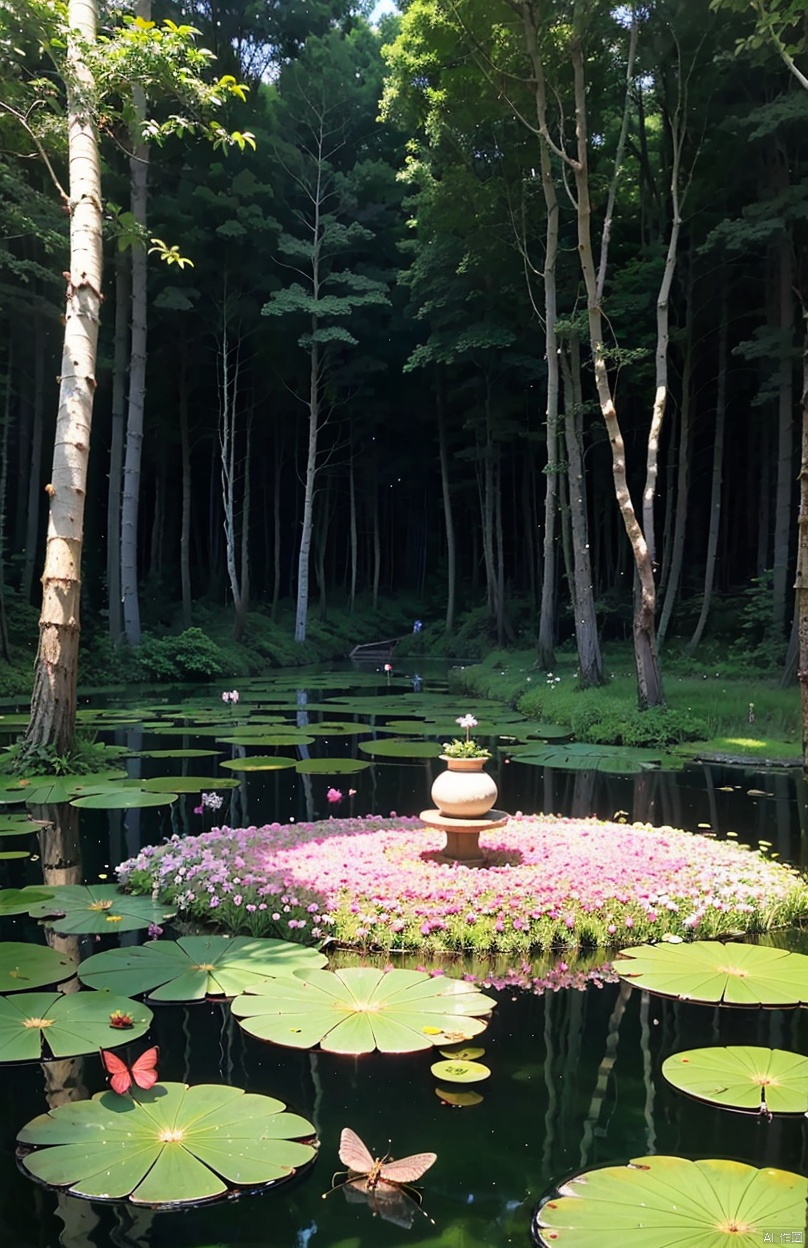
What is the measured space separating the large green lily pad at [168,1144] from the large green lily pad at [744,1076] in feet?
4.04

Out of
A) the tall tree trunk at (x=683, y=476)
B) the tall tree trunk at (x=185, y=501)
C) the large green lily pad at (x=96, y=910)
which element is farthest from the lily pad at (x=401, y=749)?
the tall tree trunk at (x=185, y=501)

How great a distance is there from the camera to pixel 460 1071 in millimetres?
2840

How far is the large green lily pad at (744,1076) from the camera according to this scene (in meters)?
2.61

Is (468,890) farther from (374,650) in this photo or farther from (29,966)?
(374,650)

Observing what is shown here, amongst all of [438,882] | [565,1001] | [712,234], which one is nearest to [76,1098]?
[565,1001]

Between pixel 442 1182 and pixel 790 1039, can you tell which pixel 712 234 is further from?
pixel 442 1182

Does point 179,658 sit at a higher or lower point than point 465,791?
higher

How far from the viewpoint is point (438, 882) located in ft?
14.7

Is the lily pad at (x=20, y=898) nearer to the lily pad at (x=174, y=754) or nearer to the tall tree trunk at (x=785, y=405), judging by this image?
the lily pad at (x=174, y=754)

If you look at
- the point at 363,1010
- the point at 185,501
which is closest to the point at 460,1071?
the point at 363,1010

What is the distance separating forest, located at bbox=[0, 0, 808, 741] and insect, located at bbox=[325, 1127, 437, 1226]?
2.31m

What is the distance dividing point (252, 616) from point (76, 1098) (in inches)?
876

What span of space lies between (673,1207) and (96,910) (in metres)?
3.08

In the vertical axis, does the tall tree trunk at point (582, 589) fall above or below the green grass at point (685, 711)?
above
